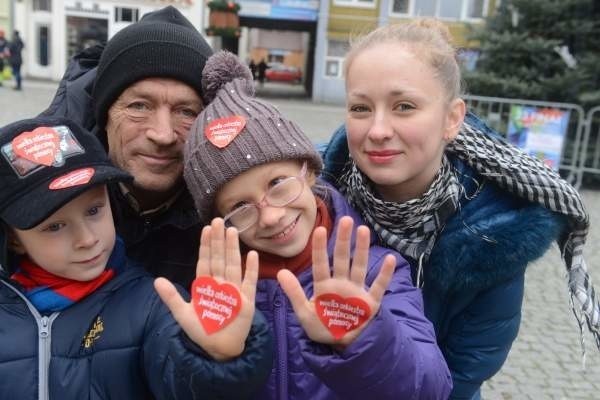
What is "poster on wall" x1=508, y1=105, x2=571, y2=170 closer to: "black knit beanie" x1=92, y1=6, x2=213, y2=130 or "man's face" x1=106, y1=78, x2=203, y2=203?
"black knit beanie" x1=92, y1=6, x2=213, y2=130

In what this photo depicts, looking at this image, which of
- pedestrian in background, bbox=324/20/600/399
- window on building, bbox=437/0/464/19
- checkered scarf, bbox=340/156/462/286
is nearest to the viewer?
pedestrian in background, bbox=324/20/600/399

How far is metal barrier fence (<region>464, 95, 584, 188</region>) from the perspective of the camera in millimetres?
9953

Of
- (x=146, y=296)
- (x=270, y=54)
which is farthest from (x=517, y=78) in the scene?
(x=270, y=54)

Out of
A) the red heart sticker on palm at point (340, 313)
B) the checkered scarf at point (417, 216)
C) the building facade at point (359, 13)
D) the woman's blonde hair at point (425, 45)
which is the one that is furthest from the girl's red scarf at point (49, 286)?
the building facade at point (359, 13)

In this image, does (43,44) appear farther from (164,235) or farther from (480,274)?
(480,274)

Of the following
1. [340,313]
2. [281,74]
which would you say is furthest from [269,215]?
[281,74]

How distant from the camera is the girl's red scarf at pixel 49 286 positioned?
5.63 feet

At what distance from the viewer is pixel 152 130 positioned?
2.01m

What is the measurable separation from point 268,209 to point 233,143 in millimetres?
218

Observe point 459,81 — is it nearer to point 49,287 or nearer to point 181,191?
point 181,191

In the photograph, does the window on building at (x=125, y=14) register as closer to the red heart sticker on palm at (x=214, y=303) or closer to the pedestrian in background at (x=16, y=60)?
the pedestrian in background at (x=16, y=60)

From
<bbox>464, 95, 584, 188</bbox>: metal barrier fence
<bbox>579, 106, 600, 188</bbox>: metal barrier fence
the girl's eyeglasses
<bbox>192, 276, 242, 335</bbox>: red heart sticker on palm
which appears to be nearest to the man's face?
the girl's eyeglasses

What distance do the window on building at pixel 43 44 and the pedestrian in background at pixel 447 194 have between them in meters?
27.0

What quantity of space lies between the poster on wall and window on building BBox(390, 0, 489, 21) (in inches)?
625
